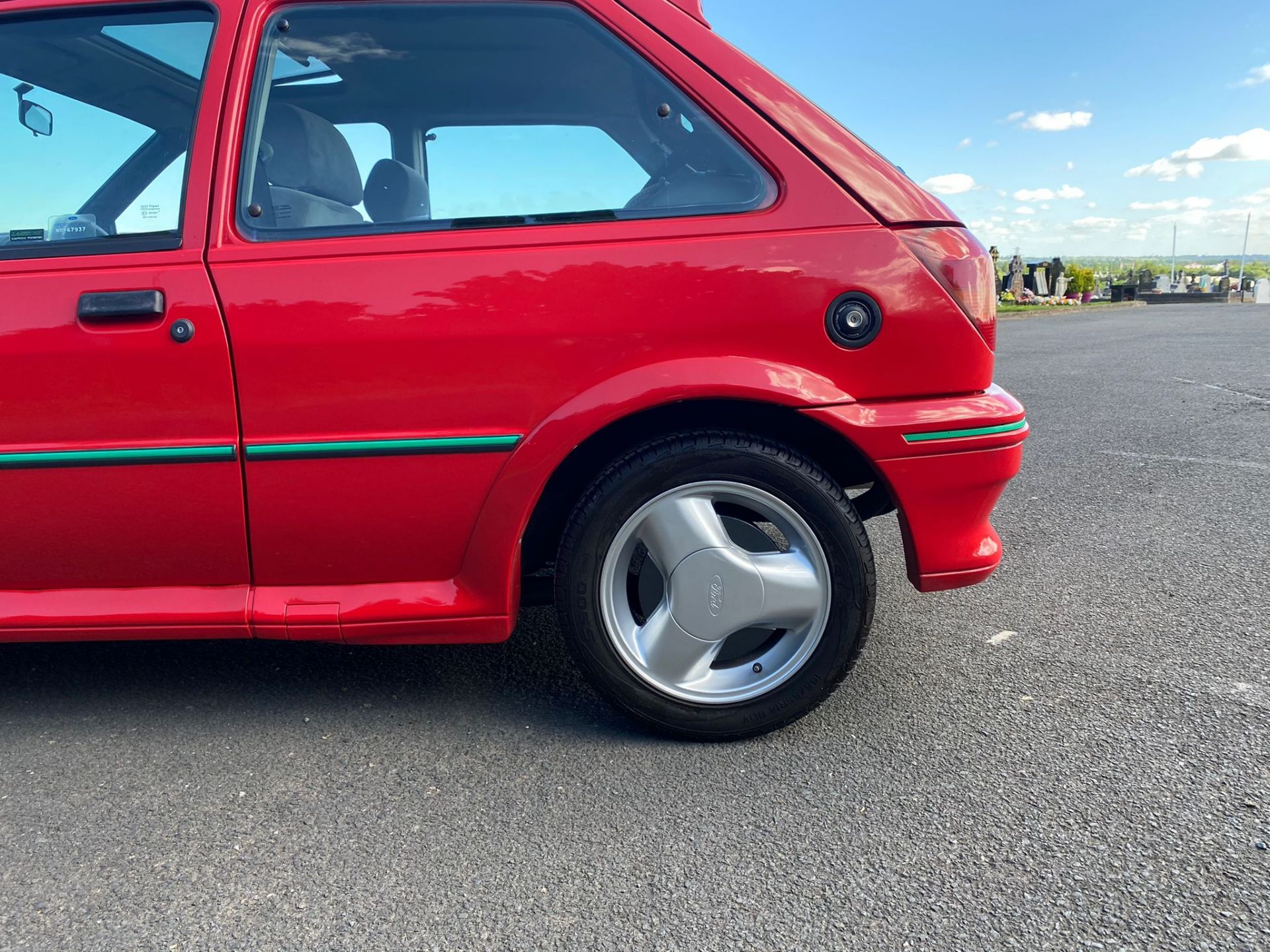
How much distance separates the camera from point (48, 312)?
215cm

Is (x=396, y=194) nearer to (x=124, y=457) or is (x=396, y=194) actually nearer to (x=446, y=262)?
(x=446, y=262)

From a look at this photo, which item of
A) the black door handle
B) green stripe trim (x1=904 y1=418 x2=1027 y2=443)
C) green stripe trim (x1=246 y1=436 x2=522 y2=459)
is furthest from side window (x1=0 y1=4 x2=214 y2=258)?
green stripe trim (x1=904 y1=418 x2=1027 y2=443)

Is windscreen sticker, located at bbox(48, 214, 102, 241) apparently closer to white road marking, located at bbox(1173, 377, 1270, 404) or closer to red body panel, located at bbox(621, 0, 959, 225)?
red body panel, located at bbox(621, 0, 959, 225)

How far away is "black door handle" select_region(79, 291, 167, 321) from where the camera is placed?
2133 millimetres

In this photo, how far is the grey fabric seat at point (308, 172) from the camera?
2.24 metres

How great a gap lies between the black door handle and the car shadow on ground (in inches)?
40.8

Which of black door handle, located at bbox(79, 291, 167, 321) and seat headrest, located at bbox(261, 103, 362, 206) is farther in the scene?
seat headrest, located at bbox(261, 103, 362, 206)

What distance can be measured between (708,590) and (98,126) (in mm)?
1851

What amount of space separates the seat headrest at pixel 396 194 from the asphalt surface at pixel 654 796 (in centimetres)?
123

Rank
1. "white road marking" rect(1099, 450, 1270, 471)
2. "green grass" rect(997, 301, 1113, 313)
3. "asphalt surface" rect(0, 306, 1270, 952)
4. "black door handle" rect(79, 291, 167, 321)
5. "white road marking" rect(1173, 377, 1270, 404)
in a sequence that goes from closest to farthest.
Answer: "asphalt surface" rect(0, 306, 1270, 952), "black door handle" rect(79, 291, 167, 321), "white road marking" rect(1099, 450, 1270, 471), "white road marking" rect(1173, 377, 1270, 404), "green grass" rect(997, 301, 1113, 313)

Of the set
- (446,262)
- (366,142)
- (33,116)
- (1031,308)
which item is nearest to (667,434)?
(446,262)

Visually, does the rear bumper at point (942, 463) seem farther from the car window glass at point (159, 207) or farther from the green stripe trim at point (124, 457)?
the car window glass at point (159, 207)

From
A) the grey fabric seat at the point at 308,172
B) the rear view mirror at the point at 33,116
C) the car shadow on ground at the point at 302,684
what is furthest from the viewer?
the car shadow on ground at the point at 302,684

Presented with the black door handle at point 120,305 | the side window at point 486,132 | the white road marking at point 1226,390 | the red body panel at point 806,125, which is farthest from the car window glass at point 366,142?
the white road marking at point 1226,390
